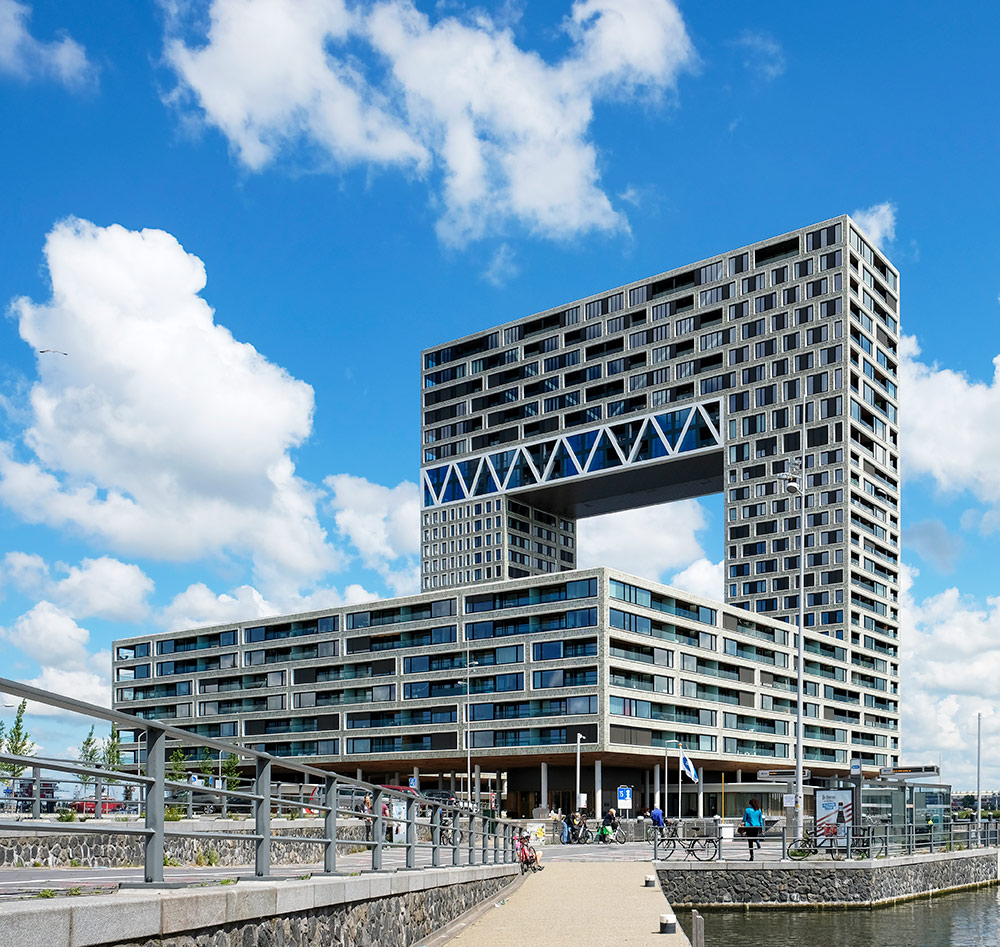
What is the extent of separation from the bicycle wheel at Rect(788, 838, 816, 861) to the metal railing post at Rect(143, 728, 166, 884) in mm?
33680

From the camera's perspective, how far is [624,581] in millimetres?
85375

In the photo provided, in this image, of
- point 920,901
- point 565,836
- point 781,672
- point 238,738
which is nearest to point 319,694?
point 238,738

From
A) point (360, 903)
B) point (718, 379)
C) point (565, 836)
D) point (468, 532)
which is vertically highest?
point (718, 379)

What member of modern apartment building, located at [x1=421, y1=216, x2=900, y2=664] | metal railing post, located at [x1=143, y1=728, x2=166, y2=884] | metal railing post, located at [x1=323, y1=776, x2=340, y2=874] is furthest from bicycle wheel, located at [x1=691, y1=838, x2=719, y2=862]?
modern apartment building, located at [x1=421, y1=216, x2=900, y2=664]

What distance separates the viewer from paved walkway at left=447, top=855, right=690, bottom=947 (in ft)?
54.3

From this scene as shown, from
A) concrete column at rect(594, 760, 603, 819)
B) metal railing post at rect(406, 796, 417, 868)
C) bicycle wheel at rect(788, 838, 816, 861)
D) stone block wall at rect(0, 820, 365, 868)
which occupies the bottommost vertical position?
concrete column at rect(594, 760, 603, 819)

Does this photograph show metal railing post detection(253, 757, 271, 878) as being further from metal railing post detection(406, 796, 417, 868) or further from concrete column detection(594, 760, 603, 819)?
concrete column detection(594, 760, 603, 819)

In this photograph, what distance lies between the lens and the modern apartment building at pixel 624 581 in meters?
87.1

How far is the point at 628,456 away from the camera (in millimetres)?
122375

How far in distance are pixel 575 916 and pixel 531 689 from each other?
219ft

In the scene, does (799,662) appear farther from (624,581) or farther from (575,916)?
(624,581)

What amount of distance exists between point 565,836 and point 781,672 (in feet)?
159

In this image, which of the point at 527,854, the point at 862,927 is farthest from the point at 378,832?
the point at 862,927

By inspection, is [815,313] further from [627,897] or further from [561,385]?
[627,897]
